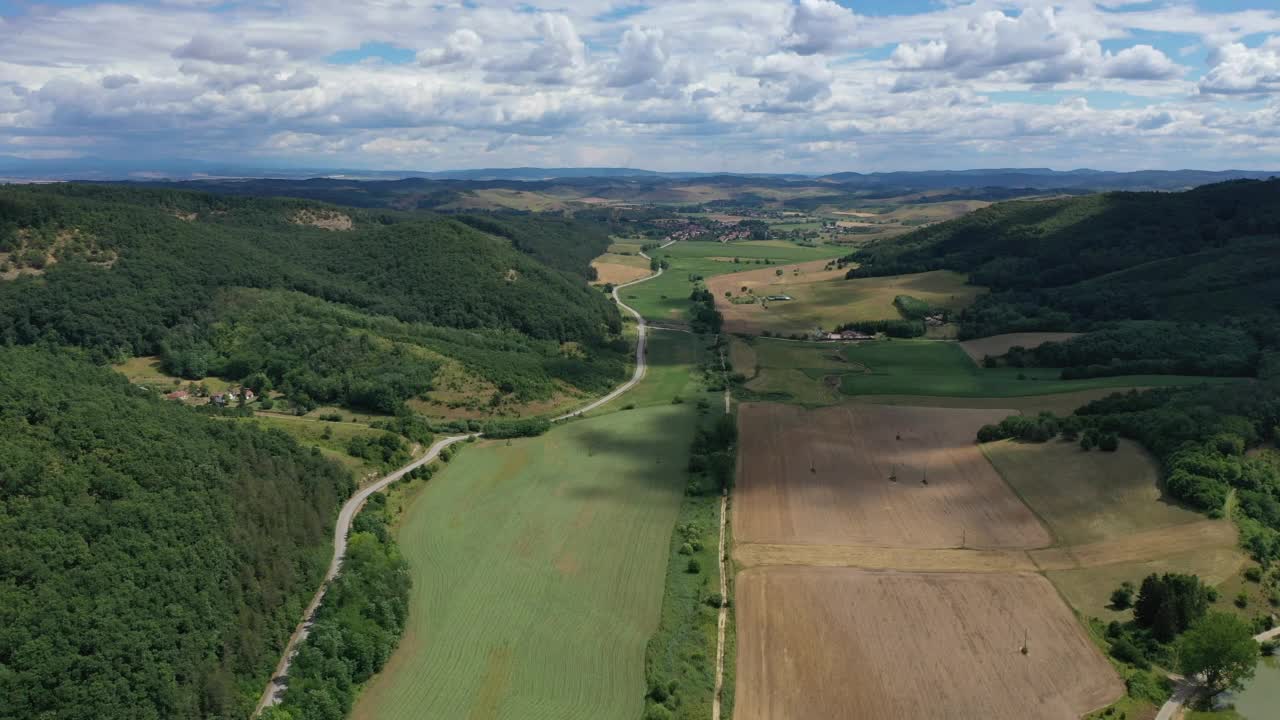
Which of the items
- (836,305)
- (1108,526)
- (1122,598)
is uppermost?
(836,305)

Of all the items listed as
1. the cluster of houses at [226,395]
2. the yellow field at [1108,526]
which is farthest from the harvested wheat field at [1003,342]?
the cluster of houses at [226,395]

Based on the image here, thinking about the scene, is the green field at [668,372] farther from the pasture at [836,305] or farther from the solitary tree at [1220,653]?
the solitary tree at [1220,653]

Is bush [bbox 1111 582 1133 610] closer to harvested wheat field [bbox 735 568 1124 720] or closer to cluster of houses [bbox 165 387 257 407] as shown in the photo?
harvested wheat field [bbox 735 568 1124 720]

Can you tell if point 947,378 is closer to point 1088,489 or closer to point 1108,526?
point 1088,489

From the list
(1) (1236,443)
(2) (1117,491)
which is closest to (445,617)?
(2) (1117,491)

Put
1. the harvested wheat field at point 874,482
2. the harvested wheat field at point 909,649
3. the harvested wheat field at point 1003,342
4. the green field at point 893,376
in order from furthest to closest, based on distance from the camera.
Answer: the harvested wheat field at point 1003,342, the green field at point 893,376, the harvested wheat field at point 874,482, the harvested wheat field at point 909,649

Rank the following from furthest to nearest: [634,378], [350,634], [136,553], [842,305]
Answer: [842,305] < [634,378] < [350,634] < [136,553]

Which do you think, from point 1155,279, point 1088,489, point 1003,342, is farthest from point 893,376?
point 1155,279
